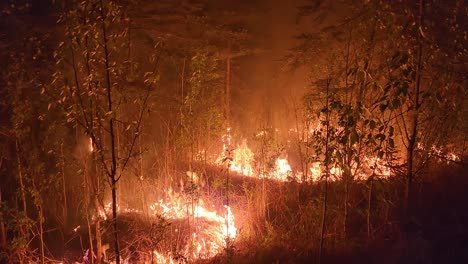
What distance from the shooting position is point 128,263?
6.89 m

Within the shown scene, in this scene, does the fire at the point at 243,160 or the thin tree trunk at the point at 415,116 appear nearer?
the thin tree trunk at the point at 415,116

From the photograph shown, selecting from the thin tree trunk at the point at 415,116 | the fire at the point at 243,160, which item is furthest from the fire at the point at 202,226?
the fire at the point at 243,160

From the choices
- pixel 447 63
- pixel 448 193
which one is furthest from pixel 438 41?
pixel 448 193

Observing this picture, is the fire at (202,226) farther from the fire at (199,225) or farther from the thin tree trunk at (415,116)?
the thin tree trunk at (415,116)

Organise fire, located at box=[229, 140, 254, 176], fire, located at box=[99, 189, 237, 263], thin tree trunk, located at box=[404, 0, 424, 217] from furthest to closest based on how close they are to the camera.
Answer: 1. fire, located at box=[229, 140, 254, 176]
2. fire, located at box=[99, 189, 237, 263]
3. thin tree trunk, located at box=[404, 0, 424, 217]

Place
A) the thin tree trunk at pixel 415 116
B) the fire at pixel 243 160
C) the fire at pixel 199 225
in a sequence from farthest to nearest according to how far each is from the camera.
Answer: the fire at pixel 243 160, the fire at pixel 199 225, the thin tree trunk at pixel 415 116

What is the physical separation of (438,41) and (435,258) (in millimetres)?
3396

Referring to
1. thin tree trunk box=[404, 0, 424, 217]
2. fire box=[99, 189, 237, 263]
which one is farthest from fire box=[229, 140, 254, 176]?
thin tree trunk box=[404, 0, 424, 217]

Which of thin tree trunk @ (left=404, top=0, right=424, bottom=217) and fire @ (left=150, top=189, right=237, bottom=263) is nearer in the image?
thin tree trunk @ (left=404, top=0, right=424, bottom=217)

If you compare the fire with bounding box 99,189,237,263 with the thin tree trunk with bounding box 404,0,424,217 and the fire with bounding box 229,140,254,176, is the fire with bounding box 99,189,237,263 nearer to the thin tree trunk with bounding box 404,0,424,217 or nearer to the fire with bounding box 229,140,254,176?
the thin tree trunk with bounding box 404,0,424,217

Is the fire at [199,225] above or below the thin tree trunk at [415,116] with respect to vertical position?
below

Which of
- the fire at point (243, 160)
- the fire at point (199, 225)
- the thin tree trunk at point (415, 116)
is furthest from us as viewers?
the fire at point (243, 160)

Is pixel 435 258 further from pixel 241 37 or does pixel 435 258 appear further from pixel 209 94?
pixel 241 37

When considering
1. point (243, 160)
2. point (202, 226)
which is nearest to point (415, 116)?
point (202, 226)
